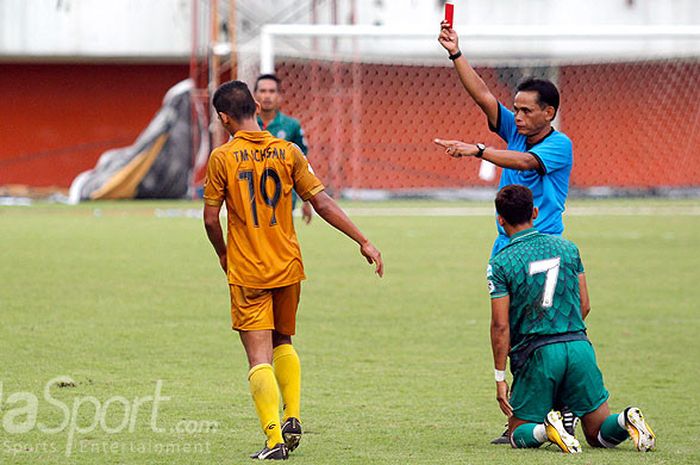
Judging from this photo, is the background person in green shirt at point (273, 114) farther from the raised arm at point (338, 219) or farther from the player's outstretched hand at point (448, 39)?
the raised arm at point (338, 219)

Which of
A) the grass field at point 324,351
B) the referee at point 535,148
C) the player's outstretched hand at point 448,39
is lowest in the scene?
the grass field at point 324,351

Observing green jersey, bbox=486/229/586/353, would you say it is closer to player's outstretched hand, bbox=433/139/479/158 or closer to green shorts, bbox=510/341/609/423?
green shorts, bbox=510/341/609/423

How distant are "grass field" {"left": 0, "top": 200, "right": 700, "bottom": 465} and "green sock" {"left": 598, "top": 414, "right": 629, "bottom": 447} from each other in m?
0.08

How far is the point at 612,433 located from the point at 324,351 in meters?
3.54

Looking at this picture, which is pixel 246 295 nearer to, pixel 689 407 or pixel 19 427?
pixel 19 427

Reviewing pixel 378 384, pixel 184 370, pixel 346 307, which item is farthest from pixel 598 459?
pixel 346 307

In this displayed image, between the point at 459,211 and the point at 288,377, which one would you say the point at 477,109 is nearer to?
the point at 459,211

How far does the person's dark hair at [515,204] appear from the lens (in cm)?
621

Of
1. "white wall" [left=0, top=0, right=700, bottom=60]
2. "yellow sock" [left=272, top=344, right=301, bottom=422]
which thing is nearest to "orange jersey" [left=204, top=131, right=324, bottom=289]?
"yellow sock" [left=272, top=344, right=301, bottom=422]

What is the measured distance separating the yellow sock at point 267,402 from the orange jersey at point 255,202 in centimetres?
44

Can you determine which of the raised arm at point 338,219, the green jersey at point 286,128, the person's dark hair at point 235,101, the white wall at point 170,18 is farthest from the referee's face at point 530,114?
the white wall at point 170,18

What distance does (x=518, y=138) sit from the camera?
23.0ft

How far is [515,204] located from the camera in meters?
6.21

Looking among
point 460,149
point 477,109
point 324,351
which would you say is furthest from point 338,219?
point 477,109
